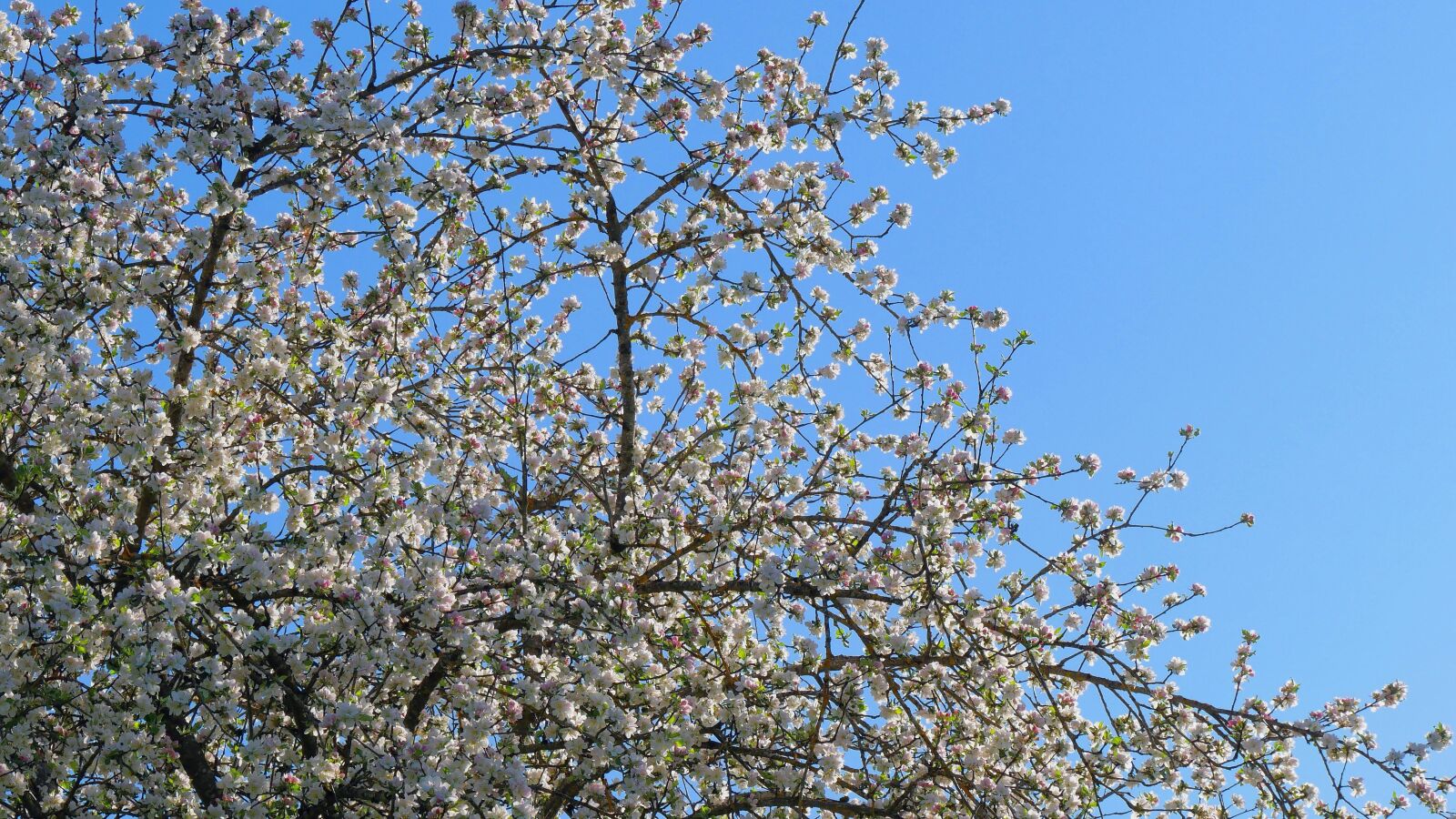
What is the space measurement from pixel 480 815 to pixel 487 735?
0.43 m

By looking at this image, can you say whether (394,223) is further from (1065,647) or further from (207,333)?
(1065,647)

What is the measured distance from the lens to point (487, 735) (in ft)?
22.7

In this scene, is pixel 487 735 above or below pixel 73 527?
below

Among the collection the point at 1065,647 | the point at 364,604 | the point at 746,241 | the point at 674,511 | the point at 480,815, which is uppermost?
the point at 746,241

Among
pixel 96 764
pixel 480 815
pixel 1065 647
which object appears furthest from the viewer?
pixel 1065 647

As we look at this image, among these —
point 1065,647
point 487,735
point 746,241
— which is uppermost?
point 746,241

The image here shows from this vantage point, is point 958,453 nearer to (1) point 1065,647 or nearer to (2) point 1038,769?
(1) point 1065,647

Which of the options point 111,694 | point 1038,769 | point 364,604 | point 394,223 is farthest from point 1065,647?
point 111,694

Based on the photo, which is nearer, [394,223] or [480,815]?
[480,815]

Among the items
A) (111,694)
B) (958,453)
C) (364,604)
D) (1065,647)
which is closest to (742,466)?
(958,453)

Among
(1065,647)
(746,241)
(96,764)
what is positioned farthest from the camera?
(746,241)

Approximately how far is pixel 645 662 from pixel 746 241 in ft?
9.24

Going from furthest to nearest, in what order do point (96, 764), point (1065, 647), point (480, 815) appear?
point (1065, 647) < point (96, 764) < point (480, 815)

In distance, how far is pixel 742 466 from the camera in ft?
29.6
